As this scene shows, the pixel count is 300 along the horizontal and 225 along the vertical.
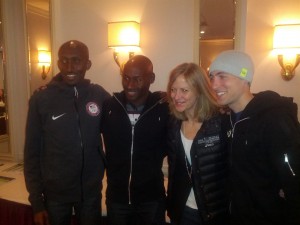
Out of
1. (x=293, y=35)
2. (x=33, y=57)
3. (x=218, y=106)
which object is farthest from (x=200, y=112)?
(x=33, y=57)

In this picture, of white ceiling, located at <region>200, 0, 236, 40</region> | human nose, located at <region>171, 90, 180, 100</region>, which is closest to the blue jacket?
human nose, located at <region>171, 90, 180, 100</region>

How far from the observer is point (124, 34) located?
81.5 inches

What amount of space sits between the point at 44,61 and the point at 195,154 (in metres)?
1.84

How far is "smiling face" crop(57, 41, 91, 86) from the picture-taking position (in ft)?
4.55

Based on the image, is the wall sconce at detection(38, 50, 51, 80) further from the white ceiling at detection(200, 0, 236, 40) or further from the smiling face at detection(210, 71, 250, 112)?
the smiling face at detection(210, 71, 250, 112)

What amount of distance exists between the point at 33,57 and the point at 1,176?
1.12m

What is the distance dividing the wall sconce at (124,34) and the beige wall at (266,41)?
0.83 metres

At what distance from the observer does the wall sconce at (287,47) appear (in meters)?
1.82

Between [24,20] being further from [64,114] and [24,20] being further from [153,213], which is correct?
[153,213]

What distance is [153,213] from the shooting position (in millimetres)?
1351

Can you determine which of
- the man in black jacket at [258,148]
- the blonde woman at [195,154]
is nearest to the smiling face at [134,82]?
the blonde woman at [195,154]

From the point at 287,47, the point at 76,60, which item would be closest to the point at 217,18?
the point at 287,47

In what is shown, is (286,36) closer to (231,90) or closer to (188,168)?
(231,90)

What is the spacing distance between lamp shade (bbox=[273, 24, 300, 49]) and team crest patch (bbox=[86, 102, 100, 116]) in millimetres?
1324
